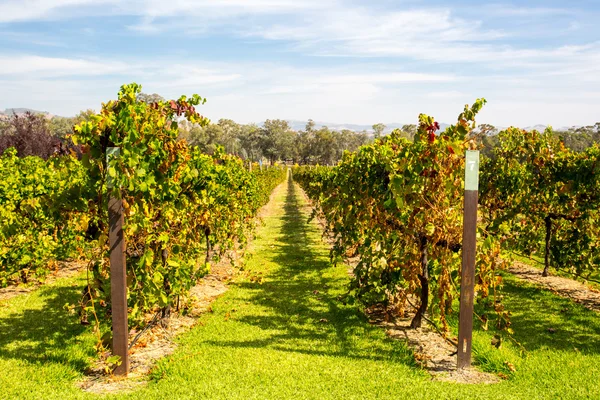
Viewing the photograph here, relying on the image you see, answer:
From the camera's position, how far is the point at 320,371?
4383mm

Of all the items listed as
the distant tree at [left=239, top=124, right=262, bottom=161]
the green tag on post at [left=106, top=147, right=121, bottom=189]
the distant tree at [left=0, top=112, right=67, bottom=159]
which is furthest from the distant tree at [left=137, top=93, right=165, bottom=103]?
the distant tree at [left=239, top=124, right=262, bottom=161]

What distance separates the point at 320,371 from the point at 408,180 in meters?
2.04

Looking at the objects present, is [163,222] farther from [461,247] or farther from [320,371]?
[461,247]

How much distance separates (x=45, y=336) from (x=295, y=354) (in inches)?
113

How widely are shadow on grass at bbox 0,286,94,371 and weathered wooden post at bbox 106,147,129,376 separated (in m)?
0.53

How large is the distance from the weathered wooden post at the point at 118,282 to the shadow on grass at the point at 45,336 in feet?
1.75

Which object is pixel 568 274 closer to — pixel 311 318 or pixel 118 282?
pixel 311 318

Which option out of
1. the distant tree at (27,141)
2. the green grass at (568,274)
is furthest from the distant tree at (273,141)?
the green grass at (568,274)

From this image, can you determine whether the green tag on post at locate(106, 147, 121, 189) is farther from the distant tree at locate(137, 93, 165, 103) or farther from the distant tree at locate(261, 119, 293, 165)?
the distant tree at locate(261, 119, 293, 165)

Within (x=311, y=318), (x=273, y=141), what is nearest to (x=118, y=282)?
(x=311, y=318)

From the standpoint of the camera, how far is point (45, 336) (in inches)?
207

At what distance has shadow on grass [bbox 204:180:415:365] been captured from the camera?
4.99m

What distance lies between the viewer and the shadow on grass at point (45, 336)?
15.1 feet

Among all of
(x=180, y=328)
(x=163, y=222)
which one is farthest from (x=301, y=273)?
(x=163, y=222)
